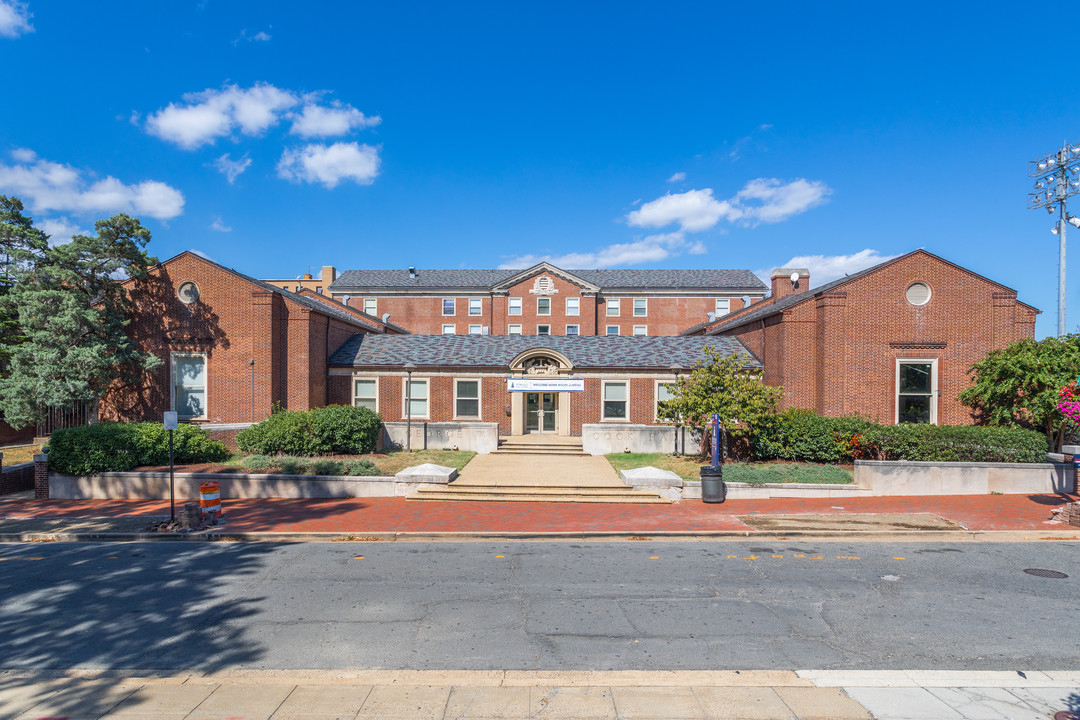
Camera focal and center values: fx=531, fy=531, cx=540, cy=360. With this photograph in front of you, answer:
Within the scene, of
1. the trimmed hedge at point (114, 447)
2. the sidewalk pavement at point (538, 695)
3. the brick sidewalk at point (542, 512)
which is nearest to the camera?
the sidewalk pavement at point (538, 695)

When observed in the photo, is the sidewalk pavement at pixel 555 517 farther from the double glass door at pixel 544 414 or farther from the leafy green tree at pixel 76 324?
the double glass door at pixel 544 414

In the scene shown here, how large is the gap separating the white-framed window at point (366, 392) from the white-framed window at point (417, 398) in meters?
1.32

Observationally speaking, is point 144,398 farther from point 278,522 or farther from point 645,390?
point 645,390

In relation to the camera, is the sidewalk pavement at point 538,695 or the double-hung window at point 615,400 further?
the double-hung window at point 615,400

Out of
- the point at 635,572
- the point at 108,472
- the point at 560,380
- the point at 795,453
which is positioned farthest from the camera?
the point at 560,380

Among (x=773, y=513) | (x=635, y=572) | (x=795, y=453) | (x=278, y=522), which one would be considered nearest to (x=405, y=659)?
(x=635, y=572)

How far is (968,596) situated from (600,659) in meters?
6.21

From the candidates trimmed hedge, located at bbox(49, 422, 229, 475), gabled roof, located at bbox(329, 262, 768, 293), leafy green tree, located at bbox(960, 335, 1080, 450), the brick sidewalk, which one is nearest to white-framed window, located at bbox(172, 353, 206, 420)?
trimmed hedge, located at bbox(49, 422, 229, 475)

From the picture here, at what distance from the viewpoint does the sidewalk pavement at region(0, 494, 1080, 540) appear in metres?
11.8

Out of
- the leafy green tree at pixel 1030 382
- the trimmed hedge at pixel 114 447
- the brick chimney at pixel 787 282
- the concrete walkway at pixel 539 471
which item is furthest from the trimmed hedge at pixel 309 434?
the brick chimney at pixel 787 282

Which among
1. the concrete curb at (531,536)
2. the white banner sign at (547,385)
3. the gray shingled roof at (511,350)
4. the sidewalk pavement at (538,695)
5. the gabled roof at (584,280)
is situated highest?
the gabled roof at (584,280)

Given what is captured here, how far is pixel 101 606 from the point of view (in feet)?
25.5

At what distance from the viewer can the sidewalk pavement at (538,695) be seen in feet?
16.6

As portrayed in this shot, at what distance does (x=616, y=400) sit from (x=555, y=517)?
1122 centimetres
